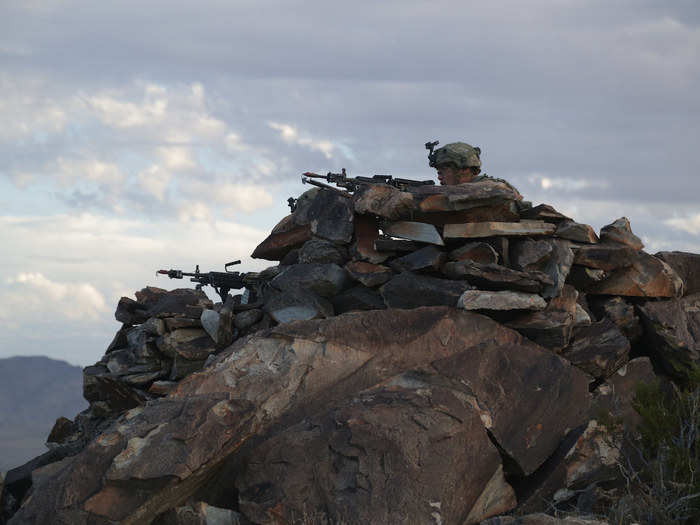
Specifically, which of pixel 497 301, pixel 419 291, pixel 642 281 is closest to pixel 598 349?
pixel 497 301

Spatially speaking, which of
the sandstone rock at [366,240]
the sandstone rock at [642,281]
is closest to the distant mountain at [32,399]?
the sandstone rock at [366,240]

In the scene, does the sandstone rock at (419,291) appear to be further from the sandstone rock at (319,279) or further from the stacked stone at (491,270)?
the sandstone rock at (319,279)

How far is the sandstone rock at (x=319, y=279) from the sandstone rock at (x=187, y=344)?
1937 mm

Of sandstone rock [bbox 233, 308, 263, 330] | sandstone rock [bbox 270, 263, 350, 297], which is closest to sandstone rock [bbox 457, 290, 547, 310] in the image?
sandstone rock [bbox 270, 263, 350, 297]

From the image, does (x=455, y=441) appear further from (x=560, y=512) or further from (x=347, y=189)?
(x=347, y=189)

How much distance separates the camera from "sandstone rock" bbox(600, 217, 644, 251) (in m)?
12.8

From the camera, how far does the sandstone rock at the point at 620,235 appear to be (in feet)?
41.9

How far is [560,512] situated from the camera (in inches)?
377

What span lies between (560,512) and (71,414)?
16752 centimetres

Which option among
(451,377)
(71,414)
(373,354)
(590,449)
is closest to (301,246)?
(373,354)

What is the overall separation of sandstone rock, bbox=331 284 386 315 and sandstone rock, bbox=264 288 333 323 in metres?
0.15

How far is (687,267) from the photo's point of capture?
13.3 meters

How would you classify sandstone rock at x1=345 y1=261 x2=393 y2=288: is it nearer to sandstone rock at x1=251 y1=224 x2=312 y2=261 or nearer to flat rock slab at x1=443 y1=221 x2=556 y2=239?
flat rock slab at x1=443 y1=221 x2=556 y2=239

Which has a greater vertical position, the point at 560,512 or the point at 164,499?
the point at 164,499
